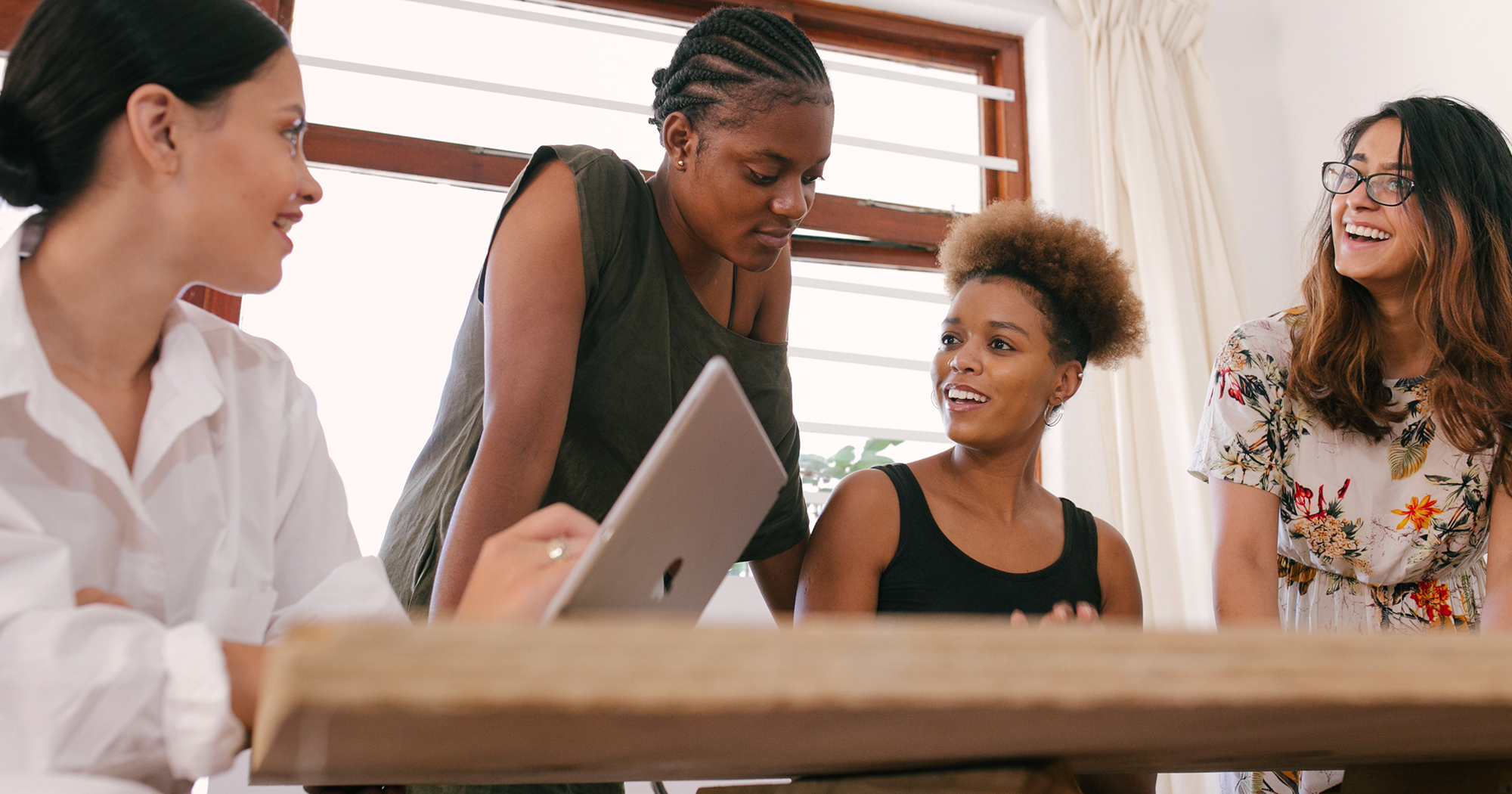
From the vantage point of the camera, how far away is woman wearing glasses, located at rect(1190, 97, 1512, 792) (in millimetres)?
1370

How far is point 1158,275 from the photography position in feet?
8.71

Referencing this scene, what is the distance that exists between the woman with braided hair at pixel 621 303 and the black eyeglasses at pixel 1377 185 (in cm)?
74

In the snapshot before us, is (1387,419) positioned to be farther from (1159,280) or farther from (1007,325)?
(1159,280)

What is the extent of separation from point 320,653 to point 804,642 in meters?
0.12

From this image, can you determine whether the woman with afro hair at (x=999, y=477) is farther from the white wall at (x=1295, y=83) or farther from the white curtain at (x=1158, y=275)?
the white wall at (x=1295, y=83)

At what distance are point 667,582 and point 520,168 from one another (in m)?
1.92

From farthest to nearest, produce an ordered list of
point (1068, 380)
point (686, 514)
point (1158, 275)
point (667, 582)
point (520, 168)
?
1. point (1158, 275)
2. point (520, 168)
3. point (1068, 380)
4. point (667, 582)
5. point (686, 514)

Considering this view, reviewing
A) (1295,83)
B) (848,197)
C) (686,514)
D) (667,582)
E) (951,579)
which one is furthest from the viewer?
(1295,83)

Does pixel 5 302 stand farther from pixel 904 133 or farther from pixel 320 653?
pixel 904 133

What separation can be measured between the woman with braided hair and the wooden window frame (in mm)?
1207

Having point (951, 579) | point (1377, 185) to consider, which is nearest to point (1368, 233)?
point (1377, 185)

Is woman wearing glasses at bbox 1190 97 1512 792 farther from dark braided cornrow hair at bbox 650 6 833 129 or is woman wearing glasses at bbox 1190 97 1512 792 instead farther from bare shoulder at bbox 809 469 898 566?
dark braided cornrow hair at bbox 650 6 833 129

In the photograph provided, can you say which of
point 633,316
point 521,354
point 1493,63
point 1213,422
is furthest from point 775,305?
point 1493,63

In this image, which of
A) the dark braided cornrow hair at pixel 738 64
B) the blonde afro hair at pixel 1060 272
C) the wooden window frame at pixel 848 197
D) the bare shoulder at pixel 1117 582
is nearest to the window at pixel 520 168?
the wooden window frame at pixel 848 197
